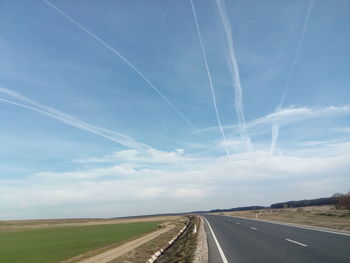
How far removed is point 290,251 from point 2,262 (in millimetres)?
23338

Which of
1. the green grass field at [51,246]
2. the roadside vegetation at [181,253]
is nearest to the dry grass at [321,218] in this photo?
the roadside vegetation at [181,253]

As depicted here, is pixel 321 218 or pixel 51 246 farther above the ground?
pixel 321 218

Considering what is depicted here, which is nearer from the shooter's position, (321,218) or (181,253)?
(181,253)

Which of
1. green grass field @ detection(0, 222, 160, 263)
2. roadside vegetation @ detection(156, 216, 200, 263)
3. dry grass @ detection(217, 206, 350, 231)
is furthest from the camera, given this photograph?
green grass field @ detection(0, 222, 160, 263)

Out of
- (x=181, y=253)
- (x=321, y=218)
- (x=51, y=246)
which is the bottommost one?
(x=181, y=253)

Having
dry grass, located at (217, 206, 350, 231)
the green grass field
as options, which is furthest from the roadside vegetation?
dry grass, located at (217, 206, 350, 231)

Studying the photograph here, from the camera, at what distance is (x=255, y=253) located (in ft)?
39.2

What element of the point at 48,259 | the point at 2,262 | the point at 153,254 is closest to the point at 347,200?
the point at 153,254

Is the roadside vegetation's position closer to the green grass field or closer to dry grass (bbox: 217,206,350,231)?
Result: the green grass field

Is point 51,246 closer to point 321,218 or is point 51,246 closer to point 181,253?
point 181,253

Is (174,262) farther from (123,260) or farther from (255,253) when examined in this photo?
(123,260)

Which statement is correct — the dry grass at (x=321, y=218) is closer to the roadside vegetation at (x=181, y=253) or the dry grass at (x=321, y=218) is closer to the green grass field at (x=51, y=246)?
the roadside vegetation at (x=181, y=253)

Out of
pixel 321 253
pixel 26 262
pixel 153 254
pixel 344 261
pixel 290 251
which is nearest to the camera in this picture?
pixel 344 261

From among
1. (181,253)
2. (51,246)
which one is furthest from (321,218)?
(51,246)
